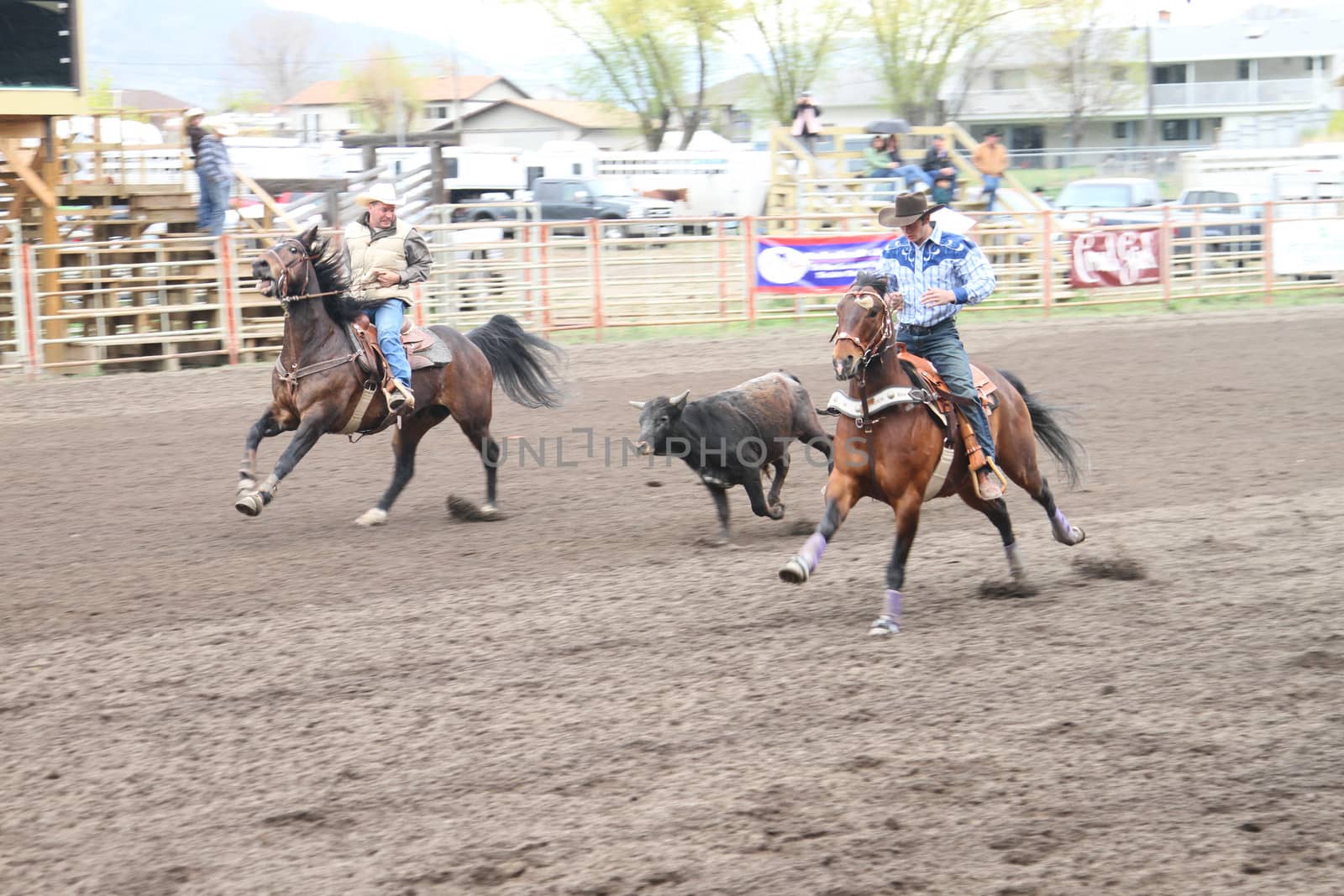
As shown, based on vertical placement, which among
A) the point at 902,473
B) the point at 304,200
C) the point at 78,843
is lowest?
the point at 78,843

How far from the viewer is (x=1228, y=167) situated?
26.6 meters

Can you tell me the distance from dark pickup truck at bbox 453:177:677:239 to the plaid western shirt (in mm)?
24526

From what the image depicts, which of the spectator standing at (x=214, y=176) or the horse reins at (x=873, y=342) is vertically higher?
the spectator standing at (x=214, y=176)

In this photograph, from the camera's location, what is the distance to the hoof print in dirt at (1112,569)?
657cm

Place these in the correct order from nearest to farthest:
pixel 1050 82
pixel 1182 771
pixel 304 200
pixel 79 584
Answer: pixel 1182 771 → pixel 79 584 → pixel 304 200 → pixel 1050 82

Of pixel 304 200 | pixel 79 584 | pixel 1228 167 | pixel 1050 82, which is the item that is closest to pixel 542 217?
pixel 304 200

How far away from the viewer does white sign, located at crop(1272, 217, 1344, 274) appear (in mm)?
20531

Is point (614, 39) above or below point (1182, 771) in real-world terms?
above

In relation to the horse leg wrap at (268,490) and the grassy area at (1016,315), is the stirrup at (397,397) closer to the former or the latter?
the horse leg wrap at (268,490)

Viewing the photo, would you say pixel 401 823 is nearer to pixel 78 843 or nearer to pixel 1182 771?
pixel 78 843

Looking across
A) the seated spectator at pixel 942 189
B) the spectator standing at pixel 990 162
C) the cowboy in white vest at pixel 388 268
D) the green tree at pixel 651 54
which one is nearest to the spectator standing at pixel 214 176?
the cowboy in white vest at pixel 388 268

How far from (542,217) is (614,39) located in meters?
20.7

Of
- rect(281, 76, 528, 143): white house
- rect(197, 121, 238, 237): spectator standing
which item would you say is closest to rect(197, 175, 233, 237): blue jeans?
rect(197, 121, 238, 237): spectator standing

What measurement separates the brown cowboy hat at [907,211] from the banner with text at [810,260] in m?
12.8
